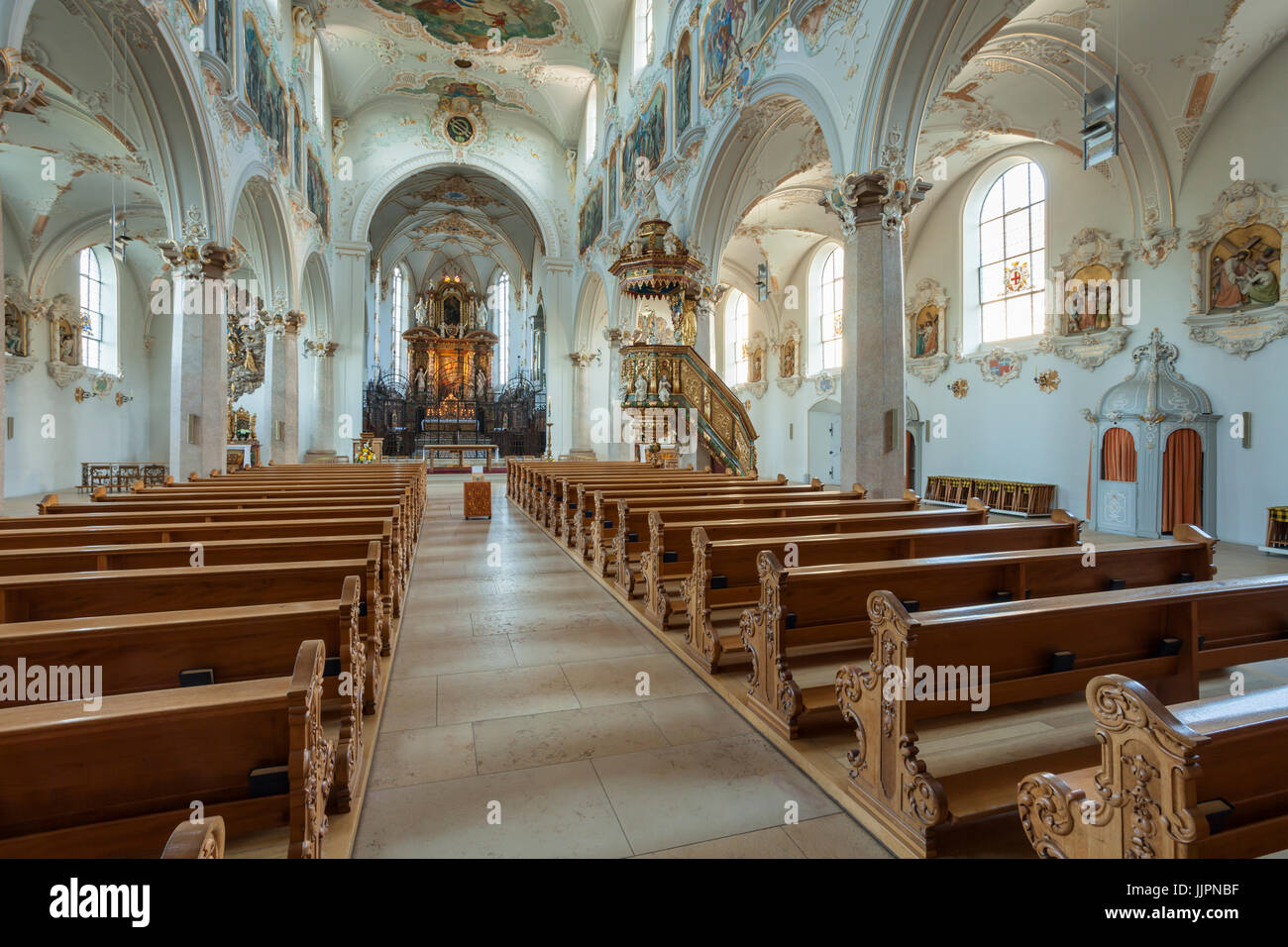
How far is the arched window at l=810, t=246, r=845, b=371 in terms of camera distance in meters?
16.0

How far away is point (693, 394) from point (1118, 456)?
6.28 m

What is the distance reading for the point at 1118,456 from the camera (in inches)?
370

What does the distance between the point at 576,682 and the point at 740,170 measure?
9.24m

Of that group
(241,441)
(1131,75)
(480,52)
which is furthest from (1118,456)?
(241,441)

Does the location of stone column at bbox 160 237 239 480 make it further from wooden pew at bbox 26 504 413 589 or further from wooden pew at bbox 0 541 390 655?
wooden pew at bbox 0 541 390 655

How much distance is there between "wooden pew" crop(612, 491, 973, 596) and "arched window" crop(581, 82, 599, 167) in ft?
49.1

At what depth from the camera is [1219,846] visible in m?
1.17

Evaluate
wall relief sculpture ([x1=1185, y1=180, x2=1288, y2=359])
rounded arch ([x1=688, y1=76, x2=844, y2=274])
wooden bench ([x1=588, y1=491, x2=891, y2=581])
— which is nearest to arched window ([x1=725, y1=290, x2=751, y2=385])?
rounded arch ([x1=688, y1=76, x2=844, y2=274])

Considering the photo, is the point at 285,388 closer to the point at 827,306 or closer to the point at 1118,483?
the point at 827,306

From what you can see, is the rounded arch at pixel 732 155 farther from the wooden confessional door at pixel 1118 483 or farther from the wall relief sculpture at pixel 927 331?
the wooden confessional door at pixel 1118 483

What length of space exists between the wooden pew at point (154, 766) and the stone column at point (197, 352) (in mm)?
8187

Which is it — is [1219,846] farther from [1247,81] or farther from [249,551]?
[1247,81]

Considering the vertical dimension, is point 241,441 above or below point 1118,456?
above

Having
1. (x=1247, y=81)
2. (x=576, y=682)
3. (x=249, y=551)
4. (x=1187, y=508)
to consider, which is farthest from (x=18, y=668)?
(x=1247, y=81)
